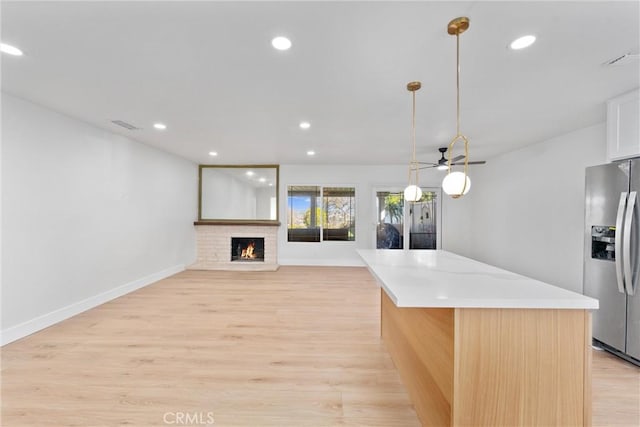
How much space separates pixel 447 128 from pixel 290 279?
363cm

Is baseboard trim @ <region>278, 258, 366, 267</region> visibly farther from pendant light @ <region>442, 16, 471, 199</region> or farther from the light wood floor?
pendant light @ <region>442, 16, 471, 199</region>

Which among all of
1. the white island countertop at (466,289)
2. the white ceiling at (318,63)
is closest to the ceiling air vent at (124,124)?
the white ceiling at (318,63)

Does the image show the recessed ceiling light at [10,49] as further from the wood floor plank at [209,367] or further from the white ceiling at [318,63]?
the wood floor plank at [209,367]

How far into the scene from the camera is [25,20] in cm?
151

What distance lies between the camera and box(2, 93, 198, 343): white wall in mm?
2543

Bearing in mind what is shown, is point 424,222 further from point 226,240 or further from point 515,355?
point 515,355

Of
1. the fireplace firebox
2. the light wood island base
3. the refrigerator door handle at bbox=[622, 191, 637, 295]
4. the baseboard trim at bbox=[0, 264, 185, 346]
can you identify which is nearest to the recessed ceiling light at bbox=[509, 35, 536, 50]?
the light wood island base

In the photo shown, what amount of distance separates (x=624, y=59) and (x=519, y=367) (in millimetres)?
2278

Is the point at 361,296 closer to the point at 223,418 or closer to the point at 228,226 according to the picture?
the point at 223,418

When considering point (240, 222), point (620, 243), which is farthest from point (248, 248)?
point (620, 243)

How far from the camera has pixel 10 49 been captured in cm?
180

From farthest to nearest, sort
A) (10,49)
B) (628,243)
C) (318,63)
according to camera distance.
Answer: (628,243)
(318,63)
(10,49)

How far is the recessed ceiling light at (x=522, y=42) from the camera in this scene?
1626 millimetres

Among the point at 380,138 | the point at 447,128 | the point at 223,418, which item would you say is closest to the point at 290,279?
the point at 380,138
